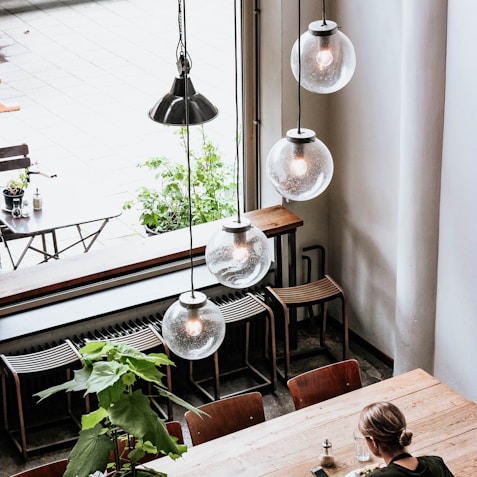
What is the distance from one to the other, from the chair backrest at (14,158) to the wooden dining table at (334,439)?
2757 millimetres

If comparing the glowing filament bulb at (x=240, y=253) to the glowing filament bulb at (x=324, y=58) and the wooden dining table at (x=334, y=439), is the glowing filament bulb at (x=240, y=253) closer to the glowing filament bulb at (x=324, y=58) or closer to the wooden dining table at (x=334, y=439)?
the glowing filament bulb at (x=324, y=58)

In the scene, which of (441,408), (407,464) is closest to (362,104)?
(441,408)

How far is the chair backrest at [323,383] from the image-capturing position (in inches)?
222

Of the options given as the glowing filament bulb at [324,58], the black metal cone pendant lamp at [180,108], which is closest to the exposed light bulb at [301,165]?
the glowing filament bulb at [324,58]

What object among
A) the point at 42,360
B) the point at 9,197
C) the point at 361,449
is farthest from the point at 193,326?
the point at 9,197

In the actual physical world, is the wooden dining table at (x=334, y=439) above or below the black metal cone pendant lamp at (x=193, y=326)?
below

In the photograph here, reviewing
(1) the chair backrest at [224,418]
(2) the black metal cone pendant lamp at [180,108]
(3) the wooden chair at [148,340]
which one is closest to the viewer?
(2) the black metal cone pendant lamp at [180,108]

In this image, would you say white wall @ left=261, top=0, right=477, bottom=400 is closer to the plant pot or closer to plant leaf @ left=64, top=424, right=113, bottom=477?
the plant pot

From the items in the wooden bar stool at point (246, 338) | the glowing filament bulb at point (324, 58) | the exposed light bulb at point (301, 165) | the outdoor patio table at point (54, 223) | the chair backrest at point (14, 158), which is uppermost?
the glowing filament bulb at point (324, 58)

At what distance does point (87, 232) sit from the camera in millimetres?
7109

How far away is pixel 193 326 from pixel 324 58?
4.22ft

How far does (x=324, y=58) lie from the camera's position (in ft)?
13.9

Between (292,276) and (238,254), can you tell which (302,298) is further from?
(238,254)

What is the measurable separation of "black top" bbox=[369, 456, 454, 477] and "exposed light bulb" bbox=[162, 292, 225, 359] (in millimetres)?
958
